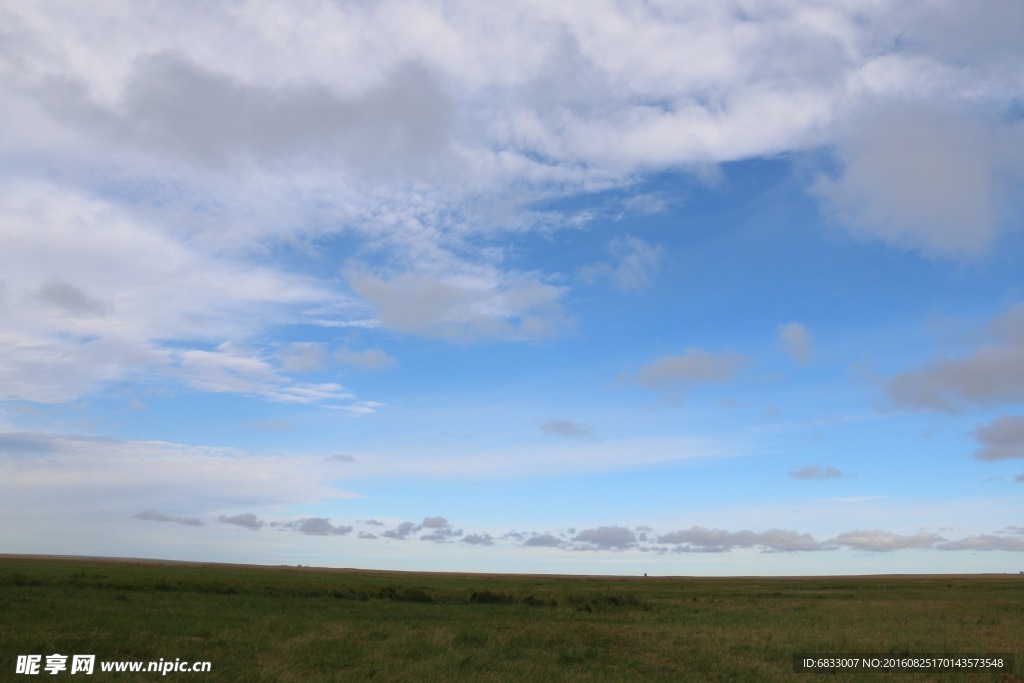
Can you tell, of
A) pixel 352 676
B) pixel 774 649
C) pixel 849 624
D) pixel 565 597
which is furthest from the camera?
pixel 565 597

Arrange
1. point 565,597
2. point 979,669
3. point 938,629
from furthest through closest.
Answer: point 565,597 < point 938,629 < point 979,669

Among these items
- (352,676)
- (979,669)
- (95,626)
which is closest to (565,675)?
(352,676)

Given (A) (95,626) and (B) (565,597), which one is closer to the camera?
(A) (95,626)

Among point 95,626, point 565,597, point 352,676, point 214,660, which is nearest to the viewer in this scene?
point 352,676

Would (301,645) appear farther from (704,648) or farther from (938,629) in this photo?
(938,629)

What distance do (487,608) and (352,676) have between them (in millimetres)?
24967

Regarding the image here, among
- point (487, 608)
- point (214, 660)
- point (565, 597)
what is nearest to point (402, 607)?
point (487, 608)

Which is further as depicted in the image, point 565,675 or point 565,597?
point 565,597

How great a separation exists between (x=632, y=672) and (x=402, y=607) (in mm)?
23485

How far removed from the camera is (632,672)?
71.2ft

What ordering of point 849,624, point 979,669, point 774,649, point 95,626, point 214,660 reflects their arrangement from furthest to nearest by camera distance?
point 849,624
point 774,649
point 95,626
point 979,669
point 214,660

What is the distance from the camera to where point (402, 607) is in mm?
42000

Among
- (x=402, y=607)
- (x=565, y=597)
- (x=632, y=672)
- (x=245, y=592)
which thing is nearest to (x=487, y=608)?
(x=402, y=607)

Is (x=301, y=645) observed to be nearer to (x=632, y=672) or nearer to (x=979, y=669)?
(x=632, y=672)
